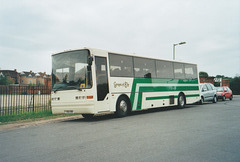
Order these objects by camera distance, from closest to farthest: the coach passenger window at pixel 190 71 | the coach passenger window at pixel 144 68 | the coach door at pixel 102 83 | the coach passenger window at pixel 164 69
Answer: the coach door at pixel 102 83
the coach passenger window at pixel 144 68
the coach passenger window at pixel 164 69
the coach passenger window at pixel 190 71

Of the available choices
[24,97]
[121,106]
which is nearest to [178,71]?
[121,106]

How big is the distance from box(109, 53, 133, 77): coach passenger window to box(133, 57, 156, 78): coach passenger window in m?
0.53

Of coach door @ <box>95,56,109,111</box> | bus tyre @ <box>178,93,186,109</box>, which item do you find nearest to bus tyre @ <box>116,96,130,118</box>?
coach door @ <box>95,56,109,111</box>

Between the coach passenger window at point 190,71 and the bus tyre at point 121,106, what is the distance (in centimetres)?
750

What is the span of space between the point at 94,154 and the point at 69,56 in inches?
268

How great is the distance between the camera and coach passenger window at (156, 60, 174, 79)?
14.9 m

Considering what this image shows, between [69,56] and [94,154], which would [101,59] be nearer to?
[69,56]

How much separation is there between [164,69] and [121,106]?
5134 mm

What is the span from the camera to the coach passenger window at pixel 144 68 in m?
13.2

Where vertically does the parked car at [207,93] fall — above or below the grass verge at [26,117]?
above

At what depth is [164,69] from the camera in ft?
50.5

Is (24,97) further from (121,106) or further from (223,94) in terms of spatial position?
(223,94)

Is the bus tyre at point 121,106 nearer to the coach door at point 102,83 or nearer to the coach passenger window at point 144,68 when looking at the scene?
the coach door at point 102,83

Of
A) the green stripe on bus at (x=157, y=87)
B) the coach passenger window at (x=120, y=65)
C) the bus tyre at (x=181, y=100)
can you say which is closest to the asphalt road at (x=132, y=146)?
the coach passenger window at (x=120, y=65)
